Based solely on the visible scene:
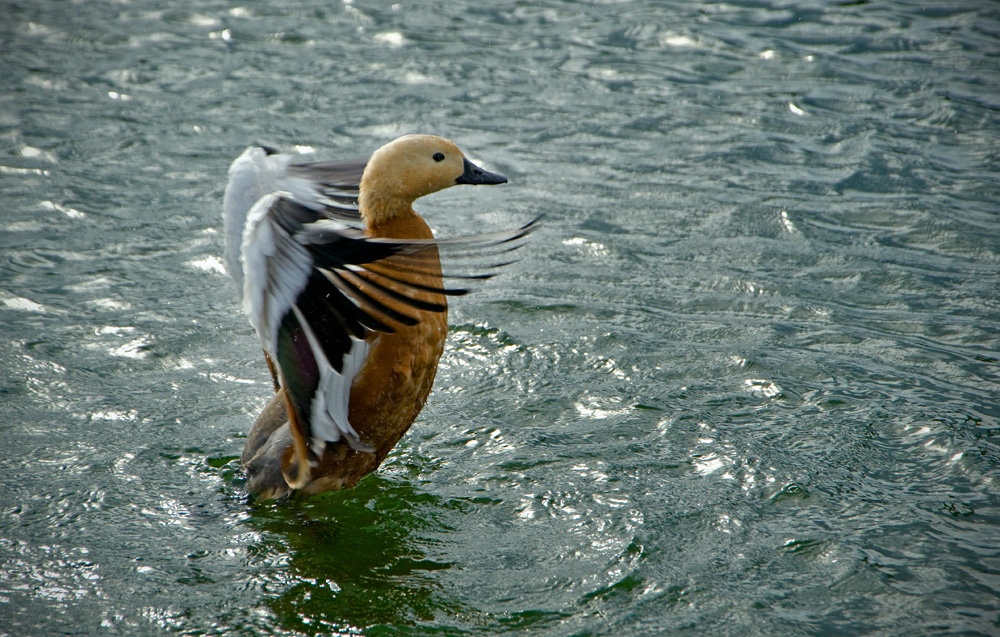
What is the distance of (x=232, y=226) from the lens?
416 cm

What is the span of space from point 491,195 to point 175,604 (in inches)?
169

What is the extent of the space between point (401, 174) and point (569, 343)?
173 centimetres

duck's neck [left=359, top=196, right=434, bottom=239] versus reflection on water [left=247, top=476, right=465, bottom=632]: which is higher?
duck's neck [left=359, top=196, right=434, bottom=239]

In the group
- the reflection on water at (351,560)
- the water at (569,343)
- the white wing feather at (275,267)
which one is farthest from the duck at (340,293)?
the water at (569,343)

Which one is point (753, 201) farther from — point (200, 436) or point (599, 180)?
point (200, 436)

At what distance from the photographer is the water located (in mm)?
3709

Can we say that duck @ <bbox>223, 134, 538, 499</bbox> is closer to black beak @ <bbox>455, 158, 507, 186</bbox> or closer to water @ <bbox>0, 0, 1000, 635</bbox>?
black beak @ <bbox>455, 158, 507, 186</bbox>

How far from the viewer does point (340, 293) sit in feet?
11.5

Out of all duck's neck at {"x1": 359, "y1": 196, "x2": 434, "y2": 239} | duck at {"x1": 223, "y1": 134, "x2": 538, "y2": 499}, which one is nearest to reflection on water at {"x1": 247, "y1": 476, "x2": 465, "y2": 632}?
duck at {"x1": 223, "y1": 134, "x2": 538, "y2": 499}

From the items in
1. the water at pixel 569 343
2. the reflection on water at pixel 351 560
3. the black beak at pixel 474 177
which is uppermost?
the black beak at pixel 474 177

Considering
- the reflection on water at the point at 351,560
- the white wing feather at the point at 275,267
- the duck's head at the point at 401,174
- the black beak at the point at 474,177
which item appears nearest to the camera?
the white wing feather at the point at 275,267

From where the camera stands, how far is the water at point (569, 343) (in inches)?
146

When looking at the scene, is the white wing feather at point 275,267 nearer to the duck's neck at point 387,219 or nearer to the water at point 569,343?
the duck's neck at point 387,219

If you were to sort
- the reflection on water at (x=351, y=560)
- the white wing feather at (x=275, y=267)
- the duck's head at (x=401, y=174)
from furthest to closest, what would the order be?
1. the duck's head at (x=401, y=174)
2. the reflection on water at (x=351, y=560)
3. the white wing feather at (x=275, y=267)
